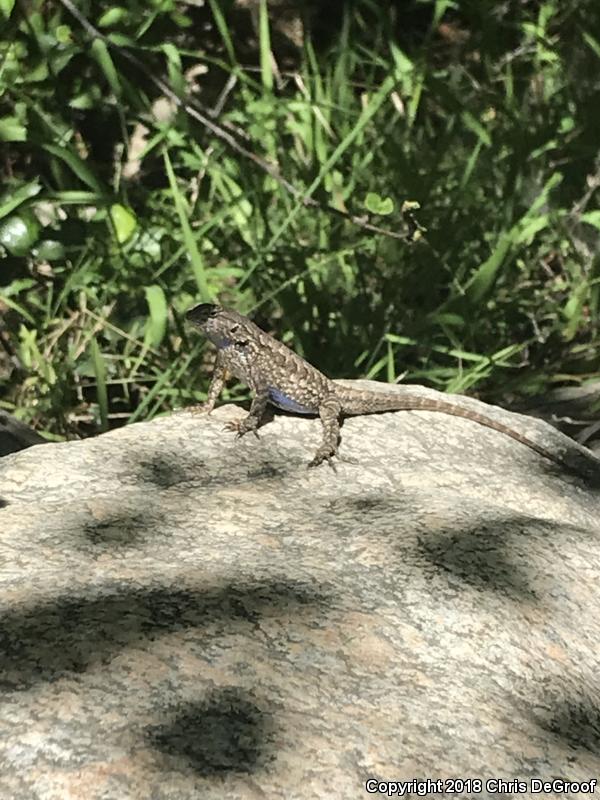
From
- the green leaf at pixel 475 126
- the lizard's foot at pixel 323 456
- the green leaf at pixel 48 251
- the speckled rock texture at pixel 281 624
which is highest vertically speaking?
the green leaf at pixel 475 126

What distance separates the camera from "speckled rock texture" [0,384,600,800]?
1.69m

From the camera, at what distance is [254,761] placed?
1.68 meters

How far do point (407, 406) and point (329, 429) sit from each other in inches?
15.4

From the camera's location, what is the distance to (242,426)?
3305mm

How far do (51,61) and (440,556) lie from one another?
263cm

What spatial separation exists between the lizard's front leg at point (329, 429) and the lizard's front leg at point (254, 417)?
0.69ft

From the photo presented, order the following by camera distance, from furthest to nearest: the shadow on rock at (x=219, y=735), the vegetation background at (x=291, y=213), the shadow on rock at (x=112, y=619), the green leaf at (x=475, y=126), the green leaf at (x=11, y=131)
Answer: the green leaf at (x=475, y=126) < the vegetation background at (x=291, y=213) < the green leaf at (x=11, y=131) < the shadow on rock at (x=112, y=619) < the shadow on rock at (x=219, y=735)

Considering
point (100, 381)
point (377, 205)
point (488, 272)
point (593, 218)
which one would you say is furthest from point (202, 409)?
point (593, 218)

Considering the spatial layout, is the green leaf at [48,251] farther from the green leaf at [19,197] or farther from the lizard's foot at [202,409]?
the lizard's foot at [202,409]

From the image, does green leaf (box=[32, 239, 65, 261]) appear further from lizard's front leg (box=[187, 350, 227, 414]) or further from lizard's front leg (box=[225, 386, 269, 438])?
lizard's front leg (box=[225, 386, 269, 438])

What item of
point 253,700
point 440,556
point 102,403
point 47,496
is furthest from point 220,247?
point 253,700

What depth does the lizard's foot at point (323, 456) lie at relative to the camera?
3.05m

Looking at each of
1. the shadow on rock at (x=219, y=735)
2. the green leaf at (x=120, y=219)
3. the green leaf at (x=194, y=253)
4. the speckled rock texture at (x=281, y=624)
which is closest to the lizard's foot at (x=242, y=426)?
the speckled rock texture at (x=281, y=624)

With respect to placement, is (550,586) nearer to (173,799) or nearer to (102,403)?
(173,799)
